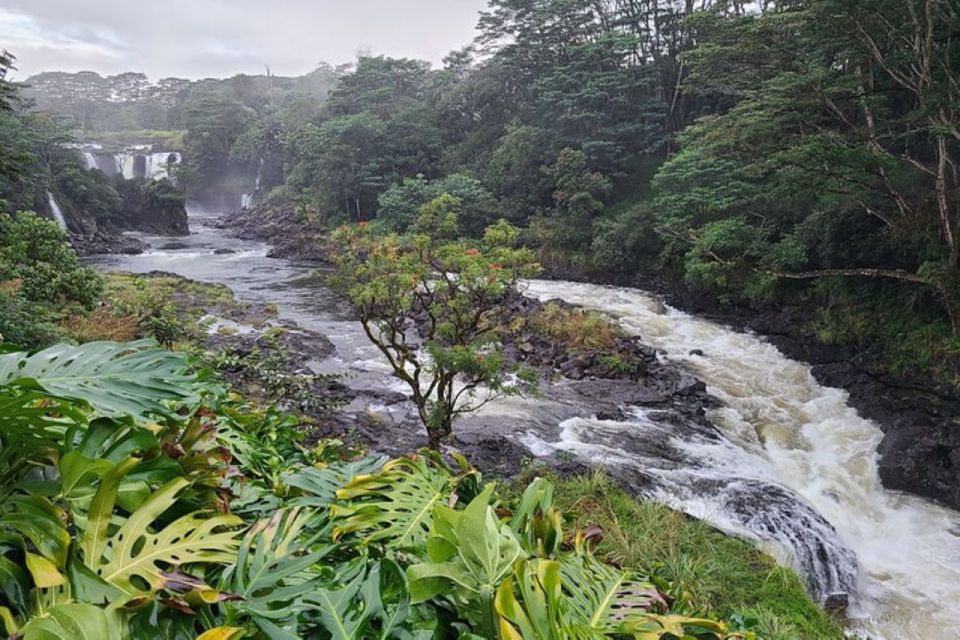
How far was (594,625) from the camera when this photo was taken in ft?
4.22

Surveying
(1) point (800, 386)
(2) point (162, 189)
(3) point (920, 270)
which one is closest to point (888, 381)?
(1) point (800, 386)

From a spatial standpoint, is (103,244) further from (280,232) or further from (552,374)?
(552,374)

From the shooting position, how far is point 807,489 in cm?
640

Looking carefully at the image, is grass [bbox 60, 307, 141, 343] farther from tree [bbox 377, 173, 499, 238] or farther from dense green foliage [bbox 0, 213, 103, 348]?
tree [bbox 377, 173, 499, 238]

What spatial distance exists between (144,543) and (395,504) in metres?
0.60

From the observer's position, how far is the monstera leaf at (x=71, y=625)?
79cm

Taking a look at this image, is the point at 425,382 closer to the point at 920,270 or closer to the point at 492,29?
the point at 920,270

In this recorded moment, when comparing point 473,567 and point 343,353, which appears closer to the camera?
point 473,567

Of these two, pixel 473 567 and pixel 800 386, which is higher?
pixel 473 567

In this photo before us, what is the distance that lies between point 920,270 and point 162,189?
33479 mm

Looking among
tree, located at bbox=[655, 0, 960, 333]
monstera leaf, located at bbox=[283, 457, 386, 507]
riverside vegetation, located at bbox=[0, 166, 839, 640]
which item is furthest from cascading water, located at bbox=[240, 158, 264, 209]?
riverside vegetation, located at bbox=[0, 166, 839, 640]

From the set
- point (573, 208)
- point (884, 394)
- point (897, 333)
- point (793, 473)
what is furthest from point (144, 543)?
point (573, 208)

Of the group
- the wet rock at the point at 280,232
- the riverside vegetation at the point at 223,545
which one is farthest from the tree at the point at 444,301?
the wet rock at the point at 280,232

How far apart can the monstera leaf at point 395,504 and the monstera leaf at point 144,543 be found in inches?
11.8
